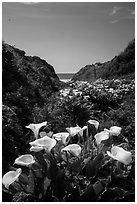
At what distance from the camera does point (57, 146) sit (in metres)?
2.52

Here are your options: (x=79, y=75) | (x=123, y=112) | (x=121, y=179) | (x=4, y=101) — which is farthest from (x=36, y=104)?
(x=79, y=75)

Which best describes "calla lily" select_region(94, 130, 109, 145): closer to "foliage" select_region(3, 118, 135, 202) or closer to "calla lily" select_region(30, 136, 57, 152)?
"foliage" select_region(3, 118, 135, 202)

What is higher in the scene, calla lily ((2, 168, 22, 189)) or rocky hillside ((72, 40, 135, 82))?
rocky hillside ((72, 40, 135, 82))

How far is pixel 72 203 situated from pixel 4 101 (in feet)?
8.58

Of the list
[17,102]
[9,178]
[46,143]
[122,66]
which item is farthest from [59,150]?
[122,66]

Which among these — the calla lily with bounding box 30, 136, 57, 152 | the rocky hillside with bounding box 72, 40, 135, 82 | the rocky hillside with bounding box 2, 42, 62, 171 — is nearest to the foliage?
the calla lily with bounding box 30, 136, 57, 152

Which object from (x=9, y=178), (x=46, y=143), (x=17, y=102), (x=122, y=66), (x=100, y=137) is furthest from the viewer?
(x=122, y=66)

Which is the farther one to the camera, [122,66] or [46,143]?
[122,66]

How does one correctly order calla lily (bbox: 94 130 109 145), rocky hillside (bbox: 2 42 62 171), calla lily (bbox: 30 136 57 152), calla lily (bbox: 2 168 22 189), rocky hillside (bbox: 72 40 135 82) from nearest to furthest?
calla lily (bbox: 2 168 22 189) < calla lily (bbox: 30 136 57 152) < calla lily (bbox: 94 130 109 145) < rocky hillside (bbox: 2 42 62 171) < rocky hillside (bbox: 72 40 135 82)

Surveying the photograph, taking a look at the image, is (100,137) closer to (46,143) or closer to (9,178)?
(46,143)

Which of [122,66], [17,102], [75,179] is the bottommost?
[75,179]

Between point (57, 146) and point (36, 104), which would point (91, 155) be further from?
point (36, 104)

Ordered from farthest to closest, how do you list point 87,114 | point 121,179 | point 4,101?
point 87,114, point 4,101, point 121,179

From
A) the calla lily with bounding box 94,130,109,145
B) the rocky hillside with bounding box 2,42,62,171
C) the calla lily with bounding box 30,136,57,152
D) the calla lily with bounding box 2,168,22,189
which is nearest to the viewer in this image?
the calla lily with bounding box 2,168,22,189
